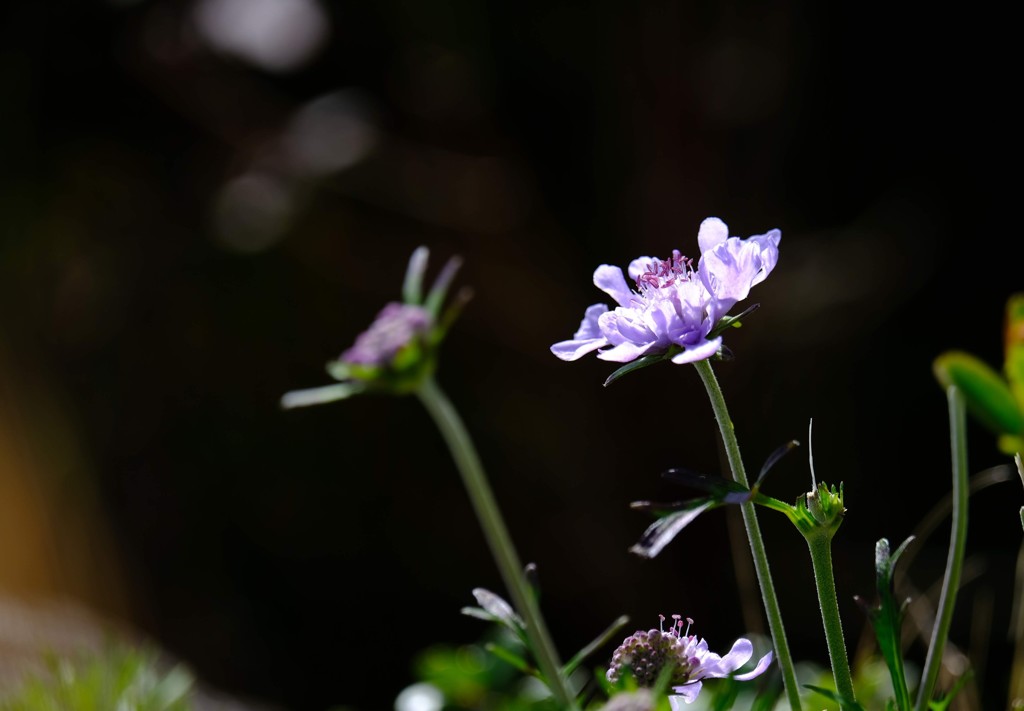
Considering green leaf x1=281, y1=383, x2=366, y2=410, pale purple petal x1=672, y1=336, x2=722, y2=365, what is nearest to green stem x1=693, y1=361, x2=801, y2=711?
pale purple petal x1=672, y1=336, x2=722, y2=365

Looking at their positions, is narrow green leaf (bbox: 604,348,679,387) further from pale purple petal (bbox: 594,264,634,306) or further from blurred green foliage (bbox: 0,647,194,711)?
blurred green foliage (bbox: 0,647,194,711)

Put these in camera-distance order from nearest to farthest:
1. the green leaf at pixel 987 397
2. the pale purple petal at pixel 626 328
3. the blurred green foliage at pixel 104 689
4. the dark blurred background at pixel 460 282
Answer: the green leaf at pixel 987 397, the pale purple petal at pixel 626 328, the blurred green foliage at pixel 104 689, the dark blurred background at pixel 460 282

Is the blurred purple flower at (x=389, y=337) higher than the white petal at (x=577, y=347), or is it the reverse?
the blurred purple flower at (x=389, y=337)

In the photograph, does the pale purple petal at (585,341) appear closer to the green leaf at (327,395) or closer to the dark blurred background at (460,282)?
the green leaf at (327,395)

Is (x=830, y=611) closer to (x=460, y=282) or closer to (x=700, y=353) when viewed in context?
(x=700, y=353)

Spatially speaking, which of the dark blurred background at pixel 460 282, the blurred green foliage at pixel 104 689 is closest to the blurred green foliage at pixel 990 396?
the blurred green foliage at pixel 104 689

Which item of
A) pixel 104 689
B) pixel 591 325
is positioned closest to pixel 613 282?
pixel 591 325
